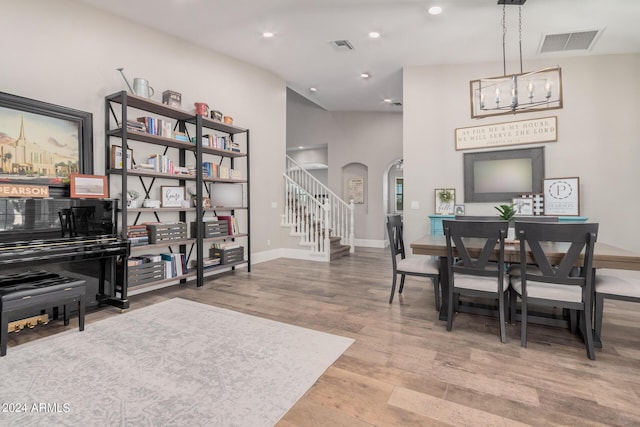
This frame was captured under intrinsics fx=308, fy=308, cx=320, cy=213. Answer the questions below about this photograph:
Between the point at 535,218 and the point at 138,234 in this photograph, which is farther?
the point at 535,218

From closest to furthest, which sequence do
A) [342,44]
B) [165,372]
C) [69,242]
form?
[165,372]
[69,242]
[342,44]

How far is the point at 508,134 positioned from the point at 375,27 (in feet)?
8.73

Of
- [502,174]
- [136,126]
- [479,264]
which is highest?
[136,126]

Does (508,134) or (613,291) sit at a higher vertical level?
(508,134)

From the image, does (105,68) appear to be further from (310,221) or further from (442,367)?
(442,367)

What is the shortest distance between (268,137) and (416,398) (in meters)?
5.23

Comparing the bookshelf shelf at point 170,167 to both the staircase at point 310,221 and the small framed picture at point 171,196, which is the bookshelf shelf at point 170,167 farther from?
the staircase at point 310,221

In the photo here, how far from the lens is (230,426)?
155cm

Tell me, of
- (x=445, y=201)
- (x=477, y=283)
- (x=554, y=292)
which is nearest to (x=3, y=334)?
(x=477, y=283)

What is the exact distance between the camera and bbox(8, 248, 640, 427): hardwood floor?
64.7 inches

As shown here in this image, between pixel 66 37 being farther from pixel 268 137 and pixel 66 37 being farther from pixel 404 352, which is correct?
pixel 404 352

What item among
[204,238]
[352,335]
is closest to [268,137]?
[204,238]

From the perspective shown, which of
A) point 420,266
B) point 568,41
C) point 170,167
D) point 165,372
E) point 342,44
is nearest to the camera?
point 165,372

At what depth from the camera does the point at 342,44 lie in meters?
4.65
